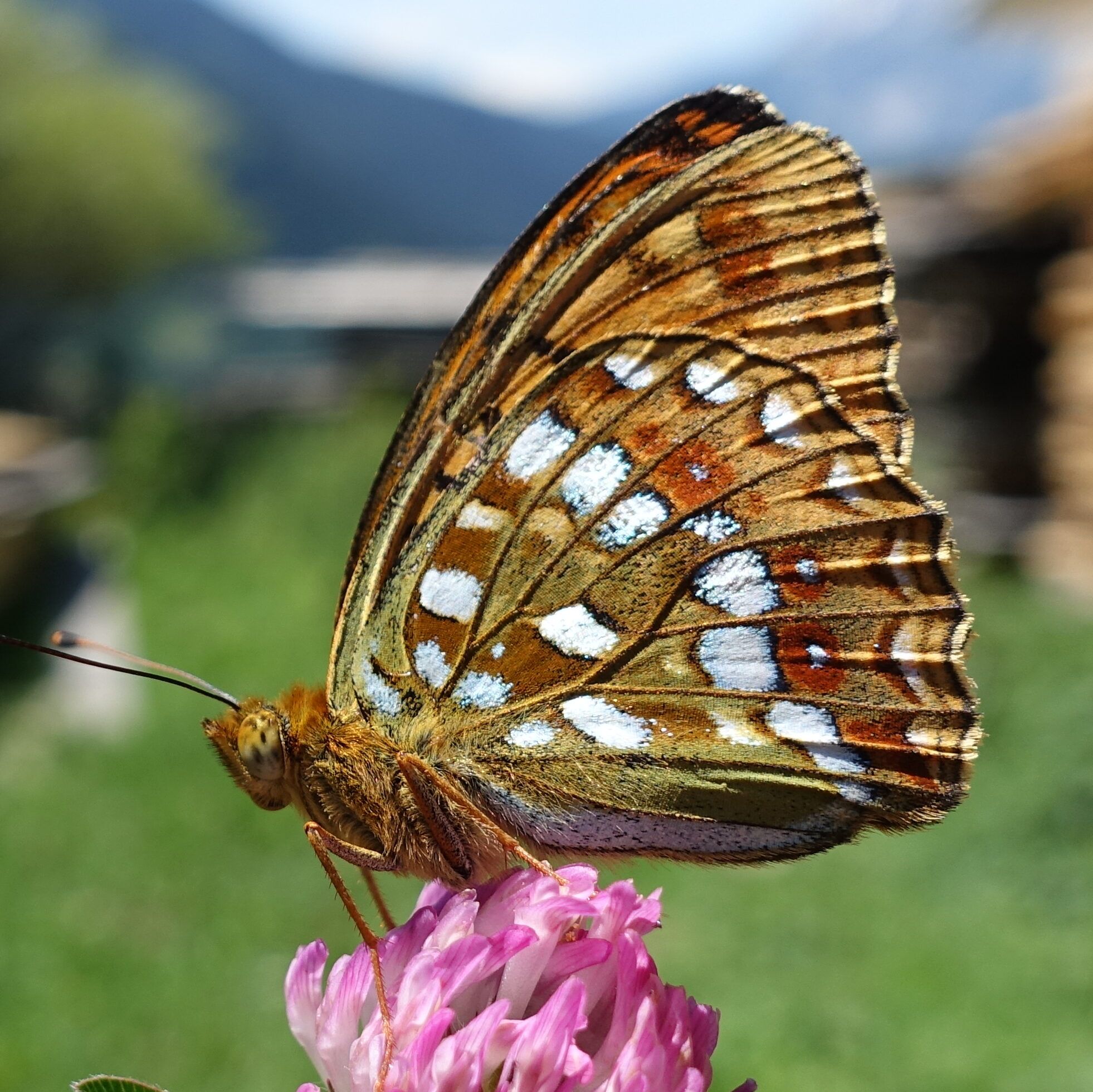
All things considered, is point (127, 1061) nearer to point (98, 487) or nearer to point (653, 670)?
point (653, 670)

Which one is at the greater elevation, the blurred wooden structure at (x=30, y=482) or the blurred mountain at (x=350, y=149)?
the blurred mountain at (x=350, y=149)

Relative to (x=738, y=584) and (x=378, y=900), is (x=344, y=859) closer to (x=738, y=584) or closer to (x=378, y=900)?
(x=378, y=900)

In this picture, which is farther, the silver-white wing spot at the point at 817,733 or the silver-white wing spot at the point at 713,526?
the silver-white wing spot at the point at 713,526

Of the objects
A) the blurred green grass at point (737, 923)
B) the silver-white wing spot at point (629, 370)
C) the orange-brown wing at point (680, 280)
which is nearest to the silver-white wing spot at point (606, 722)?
the orange-brown wing at point (680, 280)

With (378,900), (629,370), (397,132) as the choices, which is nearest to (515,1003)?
(378,900)

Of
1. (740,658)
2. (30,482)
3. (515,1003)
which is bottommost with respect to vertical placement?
(515,1003)

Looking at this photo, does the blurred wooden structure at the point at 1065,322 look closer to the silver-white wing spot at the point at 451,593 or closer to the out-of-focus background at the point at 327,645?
the out-of-focus background at the point at 327,645

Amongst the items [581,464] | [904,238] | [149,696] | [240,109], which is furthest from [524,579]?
[240,109]
